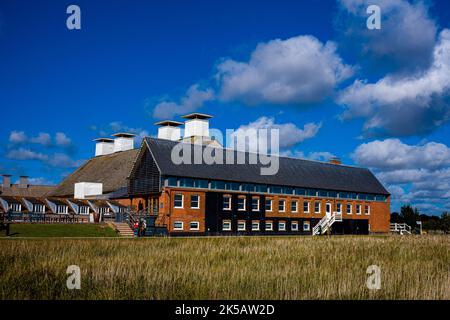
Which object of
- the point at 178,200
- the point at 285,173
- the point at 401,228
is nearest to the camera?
the point at 178,200

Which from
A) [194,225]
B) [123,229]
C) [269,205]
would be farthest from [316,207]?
[123,229]

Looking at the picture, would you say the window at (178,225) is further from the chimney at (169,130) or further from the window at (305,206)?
the chimney at (169,130)

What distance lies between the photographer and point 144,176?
175 ft

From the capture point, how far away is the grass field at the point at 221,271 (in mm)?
15555

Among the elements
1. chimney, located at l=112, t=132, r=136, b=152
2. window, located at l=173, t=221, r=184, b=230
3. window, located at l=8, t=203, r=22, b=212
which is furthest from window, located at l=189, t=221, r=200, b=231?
chimney, located at l=112, t=132, r=136, b=152

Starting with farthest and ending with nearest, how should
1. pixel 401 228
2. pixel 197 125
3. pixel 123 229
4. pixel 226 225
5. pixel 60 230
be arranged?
1. pixel 197 125
2. pixel 401 228
3. pixel 226 225
4. pixel 123 229
5. pixel 60 230

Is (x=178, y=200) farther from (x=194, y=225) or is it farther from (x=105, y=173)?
(x=105, y=173)

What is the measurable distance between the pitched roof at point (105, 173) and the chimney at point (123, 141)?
326 centimetres

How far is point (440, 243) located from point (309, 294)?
16.6 meters

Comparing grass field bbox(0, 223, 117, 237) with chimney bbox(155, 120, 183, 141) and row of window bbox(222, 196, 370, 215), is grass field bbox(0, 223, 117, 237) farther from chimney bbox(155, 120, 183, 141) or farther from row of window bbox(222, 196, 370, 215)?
chimney bbox(155, 120, 183, 141)

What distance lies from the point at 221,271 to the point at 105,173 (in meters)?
58.3

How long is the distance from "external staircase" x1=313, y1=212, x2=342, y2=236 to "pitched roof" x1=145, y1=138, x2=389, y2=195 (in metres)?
4.21

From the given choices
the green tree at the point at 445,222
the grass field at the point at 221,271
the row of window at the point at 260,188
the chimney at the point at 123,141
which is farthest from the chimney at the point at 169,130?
the grass field at the point at 221,271

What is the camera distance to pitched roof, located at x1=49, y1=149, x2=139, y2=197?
69250 millimetres
